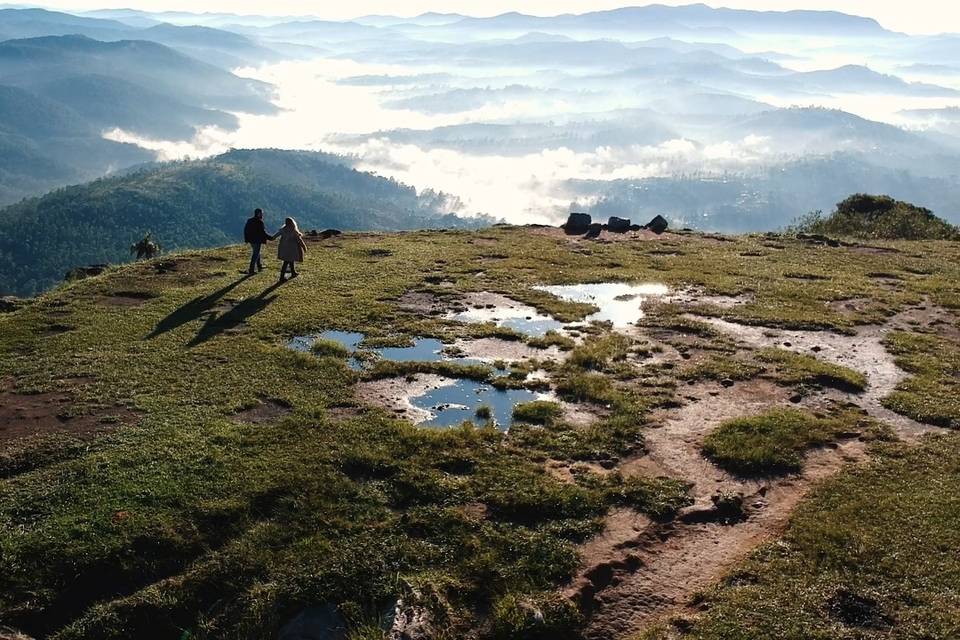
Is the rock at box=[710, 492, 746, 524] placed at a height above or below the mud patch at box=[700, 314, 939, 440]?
below

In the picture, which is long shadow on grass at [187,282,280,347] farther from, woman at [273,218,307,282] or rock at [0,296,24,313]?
rock at [0,296,24,313]

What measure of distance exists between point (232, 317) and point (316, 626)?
604 inches

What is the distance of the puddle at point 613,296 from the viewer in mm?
25303

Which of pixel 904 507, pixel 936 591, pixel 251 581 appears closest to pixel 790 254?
pixel 904 507

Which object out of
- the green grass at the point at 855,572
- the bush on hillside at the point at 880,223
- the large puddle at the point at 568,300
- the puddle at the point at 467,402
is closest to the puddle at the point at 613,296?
the large puddle at the point at 568,300

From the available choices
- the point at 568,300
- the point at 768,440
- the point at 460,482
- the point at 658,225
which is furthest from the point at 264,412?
the point at 658,225

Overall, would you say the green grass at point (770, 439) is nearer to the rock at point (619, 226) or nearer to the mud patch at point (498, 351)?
the mud patch at point (498, 351)

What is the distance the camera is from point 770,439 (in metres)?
15.5

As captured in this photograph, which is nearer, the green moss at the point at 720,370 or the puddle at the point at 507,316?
the green moss at the point at 720,370

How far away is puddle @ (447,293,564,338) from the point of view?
24062mm

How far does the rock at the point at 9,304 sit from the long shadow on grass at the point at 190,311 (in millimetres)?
7612

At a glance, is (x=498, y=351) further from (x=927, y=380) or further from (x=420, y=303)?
(x=927, y=380)

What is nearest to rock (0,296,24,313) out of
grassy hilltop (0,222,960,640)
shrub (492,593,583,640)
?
grassy hilltop (0,222,960,640)

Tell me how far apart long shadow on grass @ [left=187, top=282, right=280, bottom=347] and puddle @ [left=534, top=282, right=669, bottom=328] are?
11202 mm
